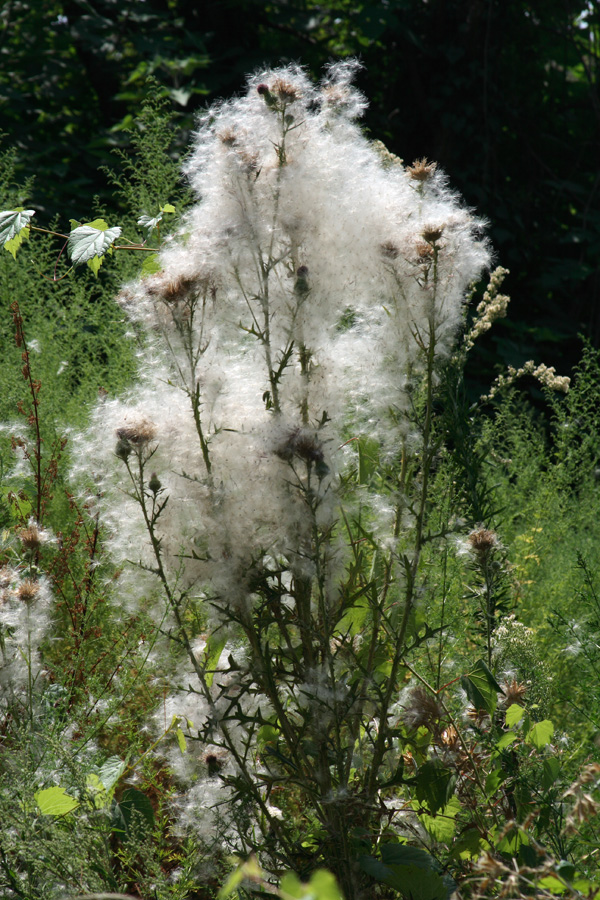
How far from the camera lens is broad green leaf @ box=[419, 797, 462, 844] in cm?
145

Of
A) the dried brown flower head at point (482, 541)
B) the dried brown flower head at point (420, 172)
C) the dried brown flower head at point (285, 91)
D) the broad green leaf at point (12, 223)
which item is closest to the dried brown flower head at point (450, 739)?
the dried brown flower head at point (482, 541)

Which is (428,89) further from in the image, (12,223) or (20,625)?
(20,625)

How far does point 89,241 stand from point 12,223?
202 millimetres

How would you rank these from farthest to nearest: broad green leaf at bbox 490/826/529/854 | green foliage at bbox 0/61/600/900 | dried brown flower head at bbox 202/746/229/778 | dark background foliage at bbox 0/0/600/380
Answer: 1. dark background foliage at bbox 0/0/600/380
2. dried brown flower head at bbox 202/746/229/778
3. green foliage at bbox 0/61/600/900
4. broad green leaf at bbox 490/826/529/854

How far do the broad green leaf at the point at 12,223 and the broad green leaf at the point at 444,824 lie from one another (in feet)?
4.33

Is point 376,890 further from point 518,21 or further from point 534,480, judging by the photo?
point 518,21

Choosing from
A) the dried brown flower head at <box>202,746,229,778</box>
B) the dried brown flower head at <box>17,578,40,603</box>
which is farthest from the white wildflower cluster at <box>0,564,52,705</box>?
the dried brown flower head at <box>202,746,229,778</box>

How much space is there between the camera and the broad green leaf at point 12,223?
1446 millimetres

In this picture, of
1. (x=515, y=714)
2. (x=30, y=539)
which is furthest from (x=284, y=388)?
(x=515, y=714)

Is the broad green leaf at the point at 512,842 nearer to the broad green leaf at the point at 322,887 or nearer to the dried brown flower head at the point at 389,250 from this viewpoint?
the broad green leaf at the point at 322,887

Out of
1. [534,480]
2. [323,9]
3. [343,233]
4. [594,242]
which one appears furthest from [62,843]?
[323,9]

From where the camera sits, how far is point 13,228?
4.78 ft

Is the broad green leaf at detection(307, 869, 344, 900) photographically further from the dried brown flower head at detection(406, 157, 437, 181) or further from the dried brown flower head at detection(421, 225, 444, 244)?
the dried brown flower head at detection(406, 157, 437, 181)

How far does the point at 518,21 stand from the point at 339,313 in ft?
18.1
